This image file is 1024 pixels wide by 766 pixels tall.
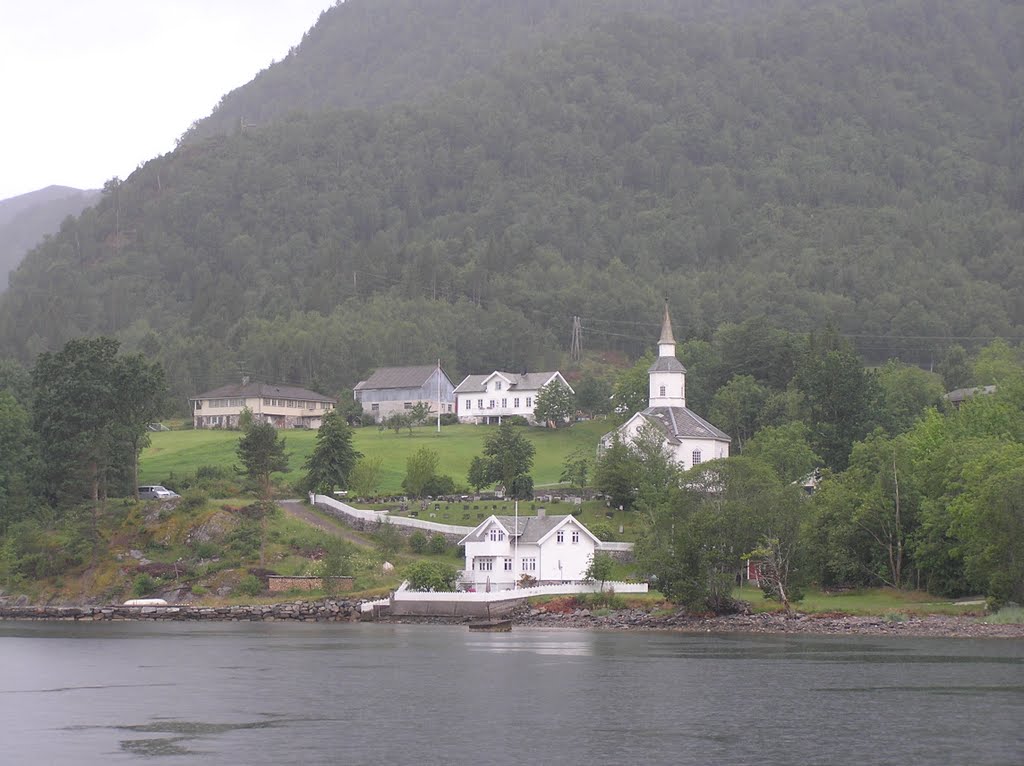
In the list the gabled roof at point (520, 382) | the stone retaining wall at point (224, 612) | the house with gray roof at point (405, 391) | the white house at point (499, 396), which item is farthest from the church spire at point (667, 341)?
the house with gray roof at point (405, 391)

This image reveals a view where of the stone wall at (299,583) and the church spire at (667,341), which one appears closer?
the stone wall at (299,583)

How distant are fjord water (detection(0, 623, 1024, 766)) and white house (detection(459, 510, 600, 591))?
54.3 feet

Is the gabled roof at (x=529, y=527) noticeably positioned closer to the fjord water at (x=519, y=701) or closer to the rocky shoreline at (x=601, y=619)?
the rocky shoreline at (x=601, y=619)

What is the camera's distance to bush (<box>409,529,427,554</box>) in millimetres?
92188

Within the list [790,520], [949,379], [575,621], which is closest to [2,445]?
[575,621]


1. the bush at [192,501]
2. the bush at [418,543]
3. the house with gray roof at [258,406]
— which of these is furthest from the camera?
the house with gray roof at [258,406]

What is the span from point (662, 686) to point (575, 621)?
27.2 meters

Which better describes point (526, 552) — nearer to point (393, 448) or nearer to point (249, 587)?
point (249, 587)

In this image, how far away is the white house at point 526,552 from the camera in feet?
282

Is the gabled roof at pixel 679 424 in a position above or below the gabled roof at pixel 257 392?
below

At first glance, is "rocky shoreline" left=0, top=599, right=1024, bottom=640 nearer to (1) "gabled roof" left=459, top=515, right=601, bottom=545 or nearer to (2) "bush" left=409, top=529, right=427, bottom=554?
(1) "gabled roof" left=459, top=515, right=601, bottom=545

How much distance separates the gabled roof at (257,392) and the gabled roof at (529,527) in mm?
71349

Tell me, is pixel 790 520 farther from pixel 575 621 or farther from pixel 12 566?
pixel 12 566

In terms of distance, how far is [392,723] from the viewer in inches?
1695
